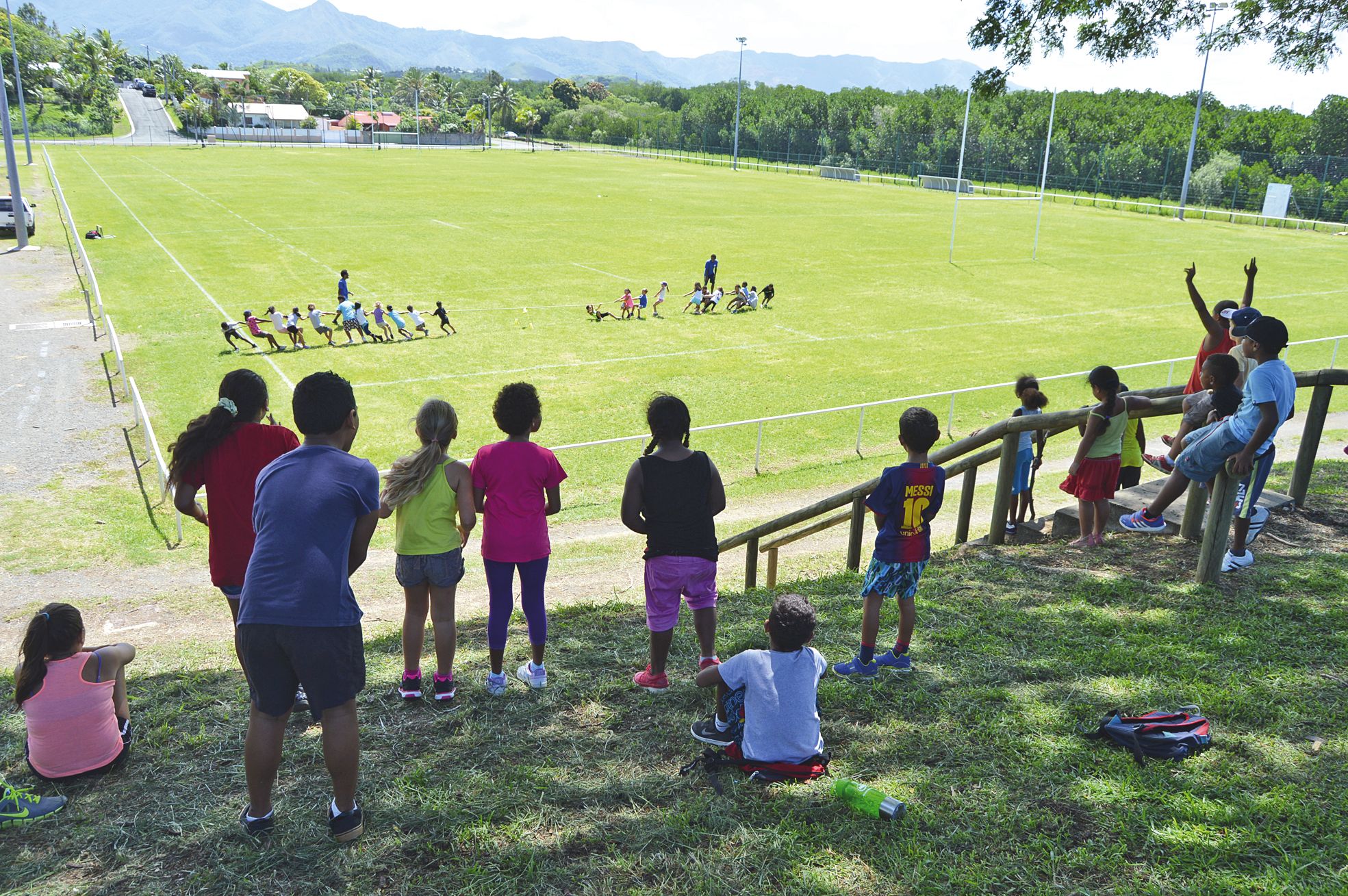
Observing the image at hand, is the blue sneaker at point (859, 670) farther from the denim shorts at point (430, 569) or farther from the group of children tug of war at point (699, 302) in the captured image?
the group of children tug of war at point (699, 302)

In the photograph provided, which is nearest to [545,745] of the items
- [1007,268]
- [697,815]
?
[697,815]

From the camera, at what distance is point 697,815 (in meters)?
4.28

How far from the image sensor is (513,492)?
221 inches

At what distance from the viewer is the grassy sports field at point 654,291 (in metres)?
19.1

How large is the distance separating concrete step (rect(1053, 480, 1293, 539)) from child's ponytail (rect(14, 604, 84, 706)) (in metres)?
7.69

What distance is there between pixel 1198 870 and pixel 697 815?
6.78ft

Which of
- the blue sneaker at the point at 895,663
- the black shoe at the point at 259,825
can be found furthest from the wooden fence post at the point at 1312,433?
the black shoe at the point at 259,825

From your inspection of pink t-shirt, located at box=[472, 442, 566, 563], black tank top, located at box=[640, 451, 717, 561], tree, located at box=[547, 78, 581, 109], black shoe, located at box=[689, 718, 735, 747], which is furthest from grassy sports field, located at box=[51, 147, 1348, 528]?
tree, located at box=[547, 78, 581, 109]

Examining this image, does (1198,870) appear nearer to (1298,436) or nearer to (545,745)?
(545,745)

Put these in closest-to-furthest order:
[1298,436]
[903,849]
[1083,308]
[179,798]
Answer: [903,849] → [179,798] → [1298,436] → [1083,308]

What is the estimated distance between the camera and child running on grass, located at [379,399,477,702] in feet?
17.8

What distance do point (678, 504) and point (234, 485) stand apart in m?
2.49

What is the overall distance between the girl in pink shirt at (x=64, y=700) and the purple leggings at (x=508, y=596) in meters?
2.06

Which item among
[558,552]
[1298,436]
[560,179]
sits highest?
[560,179]
